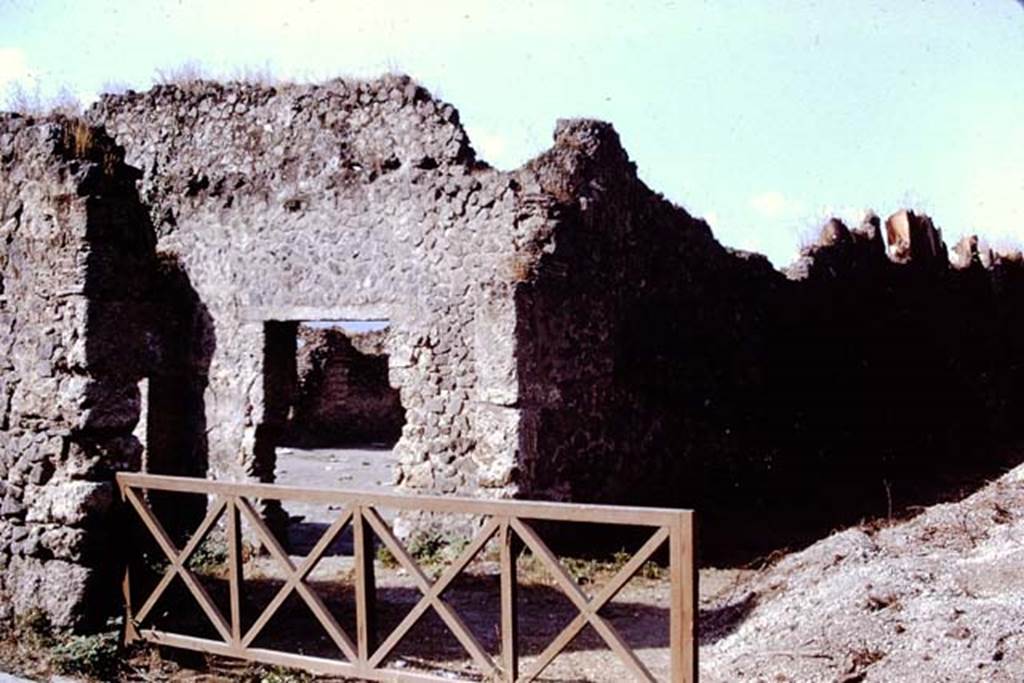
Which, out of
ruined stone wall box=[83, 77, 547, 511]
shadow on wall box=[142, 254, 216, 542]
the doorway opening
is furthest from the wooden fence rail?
the doorway opening

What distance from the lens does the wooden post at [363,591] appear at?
528 cm

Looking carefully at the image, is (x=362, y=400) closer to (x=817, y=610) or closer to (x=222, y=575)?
(x=222, y=575)

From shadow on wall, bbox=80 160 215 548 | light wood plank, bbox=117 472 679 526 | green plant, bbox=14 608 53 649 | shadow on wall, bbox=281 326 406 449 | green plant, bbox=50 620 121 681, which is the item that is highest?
shadow on wall, bbox=281 326 406 449

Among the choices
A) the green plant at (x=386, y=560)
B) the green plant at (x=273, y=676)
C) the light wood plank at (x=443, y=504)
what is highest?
the light wood plank at (x=443, y=504)

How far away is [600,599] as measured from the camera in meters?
4.61

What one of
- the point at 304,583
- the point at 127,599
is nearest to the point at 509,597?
the point at 304,583

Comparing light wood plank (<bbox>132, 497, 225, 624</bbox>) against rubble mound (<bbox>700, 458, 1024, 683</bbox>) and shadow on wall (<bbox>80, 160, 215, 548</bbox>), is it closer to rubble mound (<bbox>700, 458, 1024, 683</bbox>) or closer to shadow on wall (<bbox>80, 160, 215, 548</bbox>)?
shadow on wall (<bbox>80, 160, 215, 548</bbox>)

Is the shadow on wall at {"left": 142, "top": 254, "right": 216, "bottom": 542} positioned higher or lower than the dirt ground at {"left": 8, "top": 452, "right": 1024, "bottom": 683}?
higher

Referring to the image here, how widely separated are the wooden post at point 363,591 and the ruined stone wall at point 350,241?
3607 mm

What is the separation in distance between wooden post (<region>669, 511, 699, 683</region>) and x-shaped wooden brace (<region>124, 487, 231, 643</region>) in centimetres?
266

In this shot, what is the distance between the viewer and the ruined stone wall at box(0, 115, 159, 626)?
6266mm

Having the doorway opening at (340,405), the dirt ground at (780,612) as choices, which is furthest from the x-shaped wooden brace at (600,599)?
the doorway opening at (340,405)

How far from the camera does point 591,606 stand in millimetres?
4637

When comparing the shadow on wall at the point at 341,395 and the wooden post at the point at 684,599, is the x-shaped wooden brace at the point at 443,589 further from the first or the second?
the shadow on wall at the point at 341,395
